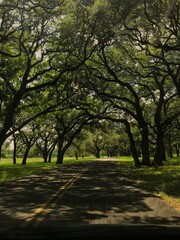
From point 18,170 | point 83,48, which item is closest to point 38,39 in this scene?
point 83,48

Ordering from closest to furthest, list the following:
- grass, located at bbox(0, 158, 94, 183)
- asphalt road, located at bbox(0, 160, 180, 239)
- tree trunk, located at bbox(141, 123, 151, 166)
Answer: asphalt road, located at bbox(0, 160, 180, 239)
grass, located at bbox(0, 158, 94, 183)
tree trunk, located at bbox(141, 123, 151, 166)

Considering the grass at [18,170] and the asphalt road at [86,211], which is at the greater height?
the grass at [18,170]

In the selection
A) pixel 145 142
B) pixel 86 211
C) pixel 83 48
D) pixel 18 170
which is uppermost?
pixel 83 48

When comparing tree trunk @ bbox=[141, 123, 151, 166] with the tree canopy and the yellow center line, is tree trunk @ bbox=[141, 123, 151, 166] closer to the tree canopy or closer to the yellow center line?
the tree canopy

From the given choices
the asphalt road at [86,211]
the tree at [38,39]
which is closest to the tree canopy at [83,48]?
the tree at [38,39]

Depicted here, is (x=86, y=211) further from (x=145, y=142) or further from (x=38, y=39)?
(x=145, y=142)

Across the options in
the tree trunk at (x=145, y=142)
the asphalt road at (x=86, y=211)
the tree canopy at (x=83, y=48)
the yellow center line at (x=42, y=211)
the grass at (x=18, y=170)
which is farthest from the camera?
the tree trunk at (x=145, y=142)

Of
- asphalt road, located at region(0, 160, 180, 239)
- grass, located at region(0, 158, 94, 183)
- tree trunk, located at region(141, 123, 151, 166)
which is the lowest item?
asphalt road, located at region(0, 160, 180, 239)

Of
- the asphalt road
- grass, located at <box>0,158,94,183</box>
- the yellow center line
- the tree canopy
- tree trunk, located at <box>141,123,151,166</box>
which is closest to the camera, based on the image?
the asphalt road

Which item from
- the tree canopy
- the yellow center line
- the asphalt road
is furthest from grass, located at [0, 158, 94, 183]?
the yellow center line

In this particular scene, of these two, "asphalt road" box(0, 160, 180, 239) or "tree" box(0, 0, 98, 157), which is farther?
"tree" box(0, 0, 98, 157)

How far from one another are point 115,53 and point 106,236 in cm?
3018

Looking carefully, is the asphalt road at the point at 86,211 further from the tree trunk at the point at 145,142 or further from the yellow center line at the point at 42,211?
the tree trunk at the point at 145,142

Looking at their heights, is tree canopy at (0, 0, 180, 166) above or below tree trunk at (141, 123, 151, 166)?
above
